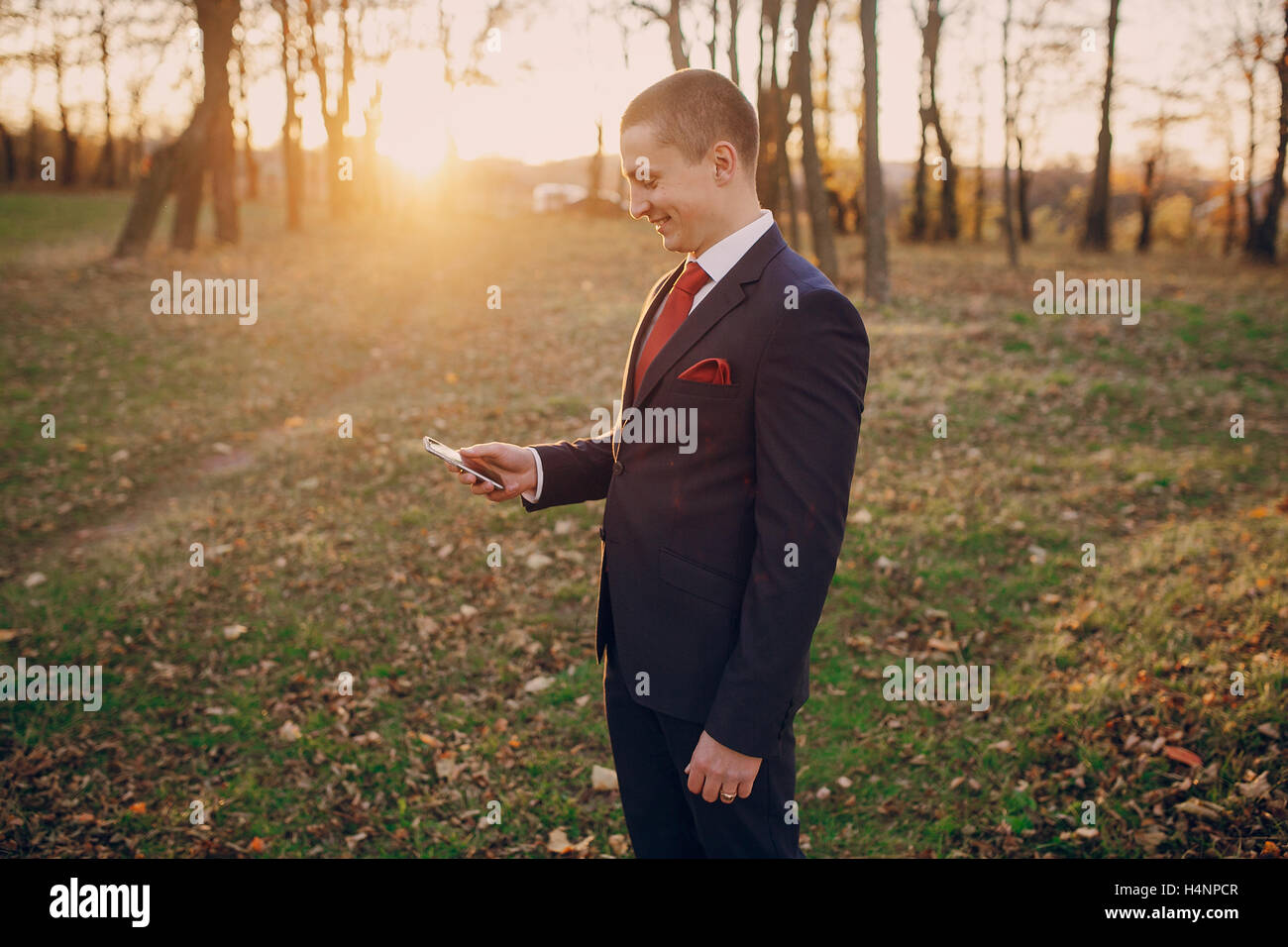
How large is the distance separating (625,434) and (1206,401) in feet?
36.2

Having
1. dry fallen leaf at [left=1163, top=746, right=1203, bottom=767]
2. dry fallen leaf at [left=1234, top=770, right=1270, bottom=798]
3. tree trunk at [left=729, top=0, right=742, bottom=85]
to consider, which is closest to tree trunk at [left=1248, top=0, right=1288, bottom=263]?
tree trunk at [left=729, top=0, right=742, bottom=85]

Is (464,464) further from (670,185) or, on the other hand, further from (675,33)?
(675,33)

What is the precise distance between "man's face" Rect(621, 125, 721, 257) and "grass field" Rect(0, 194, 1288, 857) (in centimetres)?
337

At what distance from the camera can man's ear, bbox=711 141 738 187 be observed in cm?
242

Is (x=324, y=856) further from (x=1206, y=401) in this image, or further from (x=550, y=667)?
(x=1206, y=401)

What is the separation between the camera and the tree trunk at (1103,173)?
23.8 m

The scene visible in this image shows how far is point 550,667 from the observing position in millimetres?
6000

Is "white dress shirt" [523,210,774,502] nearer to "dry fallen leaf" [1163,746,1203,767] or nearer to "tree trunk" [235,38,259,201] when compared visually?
"dry fallen leaf" [1163,746,1203,767]

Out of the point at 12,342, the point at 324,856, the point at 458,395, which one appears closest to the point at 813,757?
the point at 324,856

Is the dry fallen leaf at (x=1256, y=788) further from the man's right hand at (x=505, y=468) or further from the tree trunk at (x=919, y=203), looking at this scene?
the tree trunk at (x=919, y=203)

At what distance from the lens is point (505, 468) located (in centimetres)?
300

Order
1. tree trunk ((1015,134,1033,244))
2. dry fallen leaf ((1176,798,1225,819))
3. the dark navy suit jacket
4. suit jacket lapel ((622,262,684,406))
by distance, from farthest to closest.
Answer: tree trunk ((1015,134,1033,244)) < dry fallen leaf ((1176,798,1225,819)) < suit jacket lapel ((622,262,684,406)) < the dark navy suit jacket

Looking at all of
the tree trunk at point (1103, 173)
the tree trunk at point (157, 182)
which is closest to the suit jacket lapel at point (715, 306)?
the tree trunk at point (157, 182)
